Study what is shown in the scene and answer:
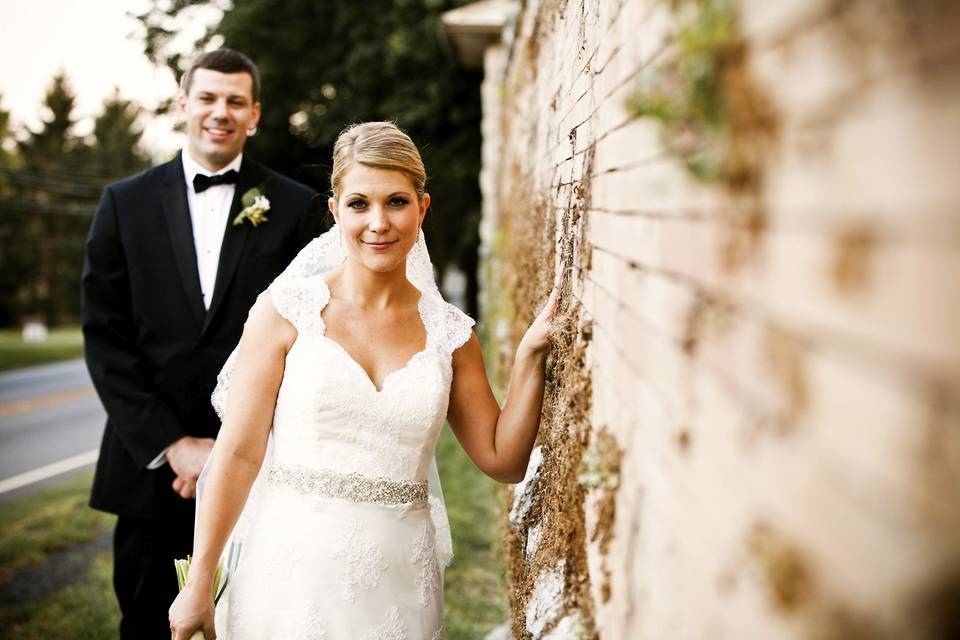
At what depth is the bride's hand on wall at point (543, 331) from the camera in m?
2.80

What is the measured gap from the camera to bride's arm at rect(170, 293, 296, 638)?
2785 millimetres

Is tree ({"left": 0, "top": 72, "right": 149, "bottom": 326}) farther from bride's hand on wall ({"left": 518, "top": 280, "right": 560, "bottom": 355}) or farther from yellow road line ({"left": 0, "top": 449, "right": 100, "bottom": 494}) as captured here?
bride's hand on wall ({"left": 518, "top": 280, "right": 560, "bottom": 355})

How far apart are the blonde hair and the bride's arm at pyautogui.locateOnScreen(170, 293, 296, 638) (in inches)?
22.5

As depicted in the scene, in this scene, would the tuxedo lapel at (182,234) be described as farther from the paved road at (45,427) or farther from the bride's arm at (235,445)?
the paved road at (45,427)

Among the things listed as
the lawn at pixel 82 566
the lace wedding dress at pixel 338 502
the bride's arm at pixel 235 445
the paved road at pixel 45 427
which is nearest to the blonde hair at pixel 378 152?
the lace wedding dress at pixel 338 502

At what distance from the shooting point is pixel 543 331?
2805 mm

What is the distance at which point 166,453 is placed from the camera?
363cm

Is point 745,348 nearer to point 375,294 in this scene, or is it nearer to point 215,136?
point 375,294

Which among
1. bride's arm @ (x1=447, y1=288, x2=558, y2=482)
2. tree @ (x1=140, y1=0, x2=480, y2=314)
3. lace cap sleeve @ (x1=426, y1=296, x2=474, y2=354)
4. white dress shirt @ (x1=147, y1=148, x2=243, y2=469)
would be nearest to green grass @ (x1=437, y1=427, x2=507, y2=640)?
bride's arm @ (x1=447, y1=288, x2=558, y2=482)

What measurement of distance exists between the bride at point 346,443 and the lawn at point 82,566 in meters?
2.12

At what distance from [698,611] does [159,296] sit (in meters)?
3.05

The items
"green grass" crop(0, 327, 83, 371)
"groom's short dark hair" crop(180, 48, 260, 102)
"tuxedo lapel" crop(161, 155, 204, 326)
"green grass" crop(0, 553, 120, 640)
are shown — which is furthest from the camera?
"green grass" crop(0, 327, 83, 371)

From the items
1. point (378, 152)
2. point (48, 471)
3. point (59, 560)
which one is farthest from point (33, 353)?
point (378, 152)

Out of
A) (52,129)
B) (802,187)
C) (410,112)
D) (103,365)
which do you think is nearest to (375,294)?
(103,365)
